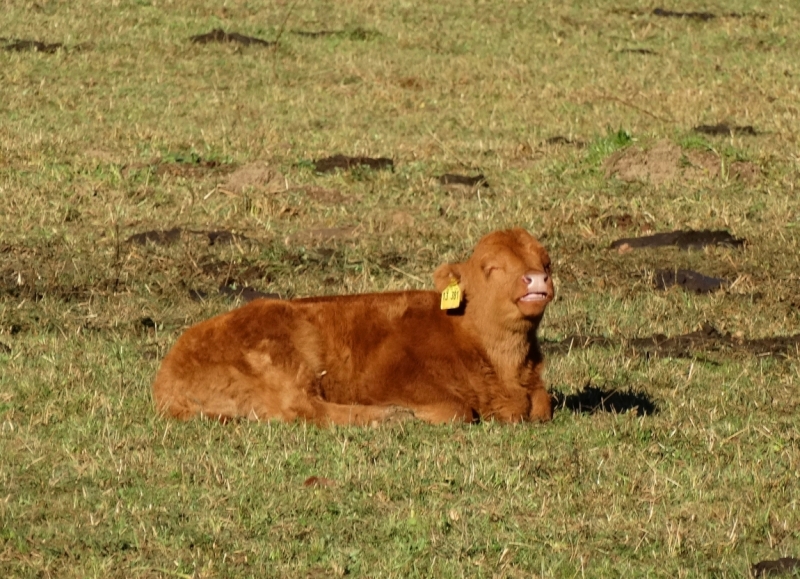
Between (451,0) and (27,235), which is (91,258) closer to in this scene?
(27,235)

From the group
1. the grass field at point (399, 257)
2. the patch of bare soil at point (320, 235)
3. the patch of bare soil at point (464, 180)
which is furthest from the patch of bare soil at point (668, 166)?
the patch of bare soil at point (320, 235)

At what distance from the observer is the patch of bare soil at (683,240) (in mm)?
12398

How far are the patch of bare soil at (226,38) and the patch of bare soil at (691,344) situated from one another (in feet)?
37.8

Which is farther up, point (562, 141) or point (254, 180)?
point (562, 141)

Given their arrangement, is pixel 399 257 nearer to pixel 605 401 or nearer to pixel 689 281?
pixel 689 281

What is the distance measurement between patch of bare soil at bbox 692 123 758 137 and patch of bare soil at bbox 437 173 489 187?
3.14 meters

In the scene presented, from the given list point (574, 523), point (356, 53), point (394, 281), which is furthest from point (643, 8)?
point (574, 523)

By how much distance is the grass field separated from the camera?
595 centimetres

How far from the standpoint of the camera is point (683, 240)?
12.5 meters

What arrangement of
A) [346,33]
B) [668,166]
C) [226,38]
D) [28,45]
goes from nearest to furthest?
1. [668,166]
2. [28,45]
3. [226,38]
4. [346,33]

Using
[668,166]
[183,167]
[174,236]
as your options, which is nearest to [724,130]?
[668,166]

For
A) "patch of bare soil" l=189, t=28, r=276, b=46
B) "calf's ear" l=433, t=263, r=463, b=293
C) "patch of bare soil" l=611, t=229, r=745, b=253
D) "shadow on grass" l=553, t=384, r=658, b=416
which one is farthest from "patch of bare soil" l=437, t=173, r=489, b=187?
"calf's ear" l=433, t=263, r=463, b=293

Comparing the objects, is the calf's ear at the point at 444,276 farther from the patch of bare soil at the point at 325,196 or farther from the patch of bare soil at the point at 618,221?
the patch of bare soil at the point at 325,196

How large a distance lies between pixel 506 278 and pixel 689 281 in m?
4.23
